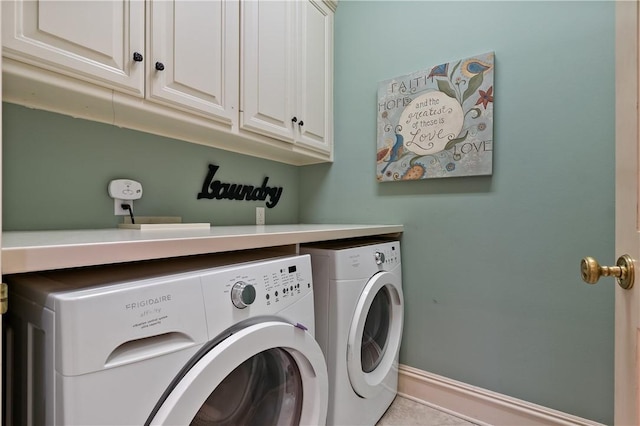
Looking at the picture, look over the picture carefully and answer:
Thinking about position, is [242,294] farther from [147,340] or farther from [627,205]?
[627,205]

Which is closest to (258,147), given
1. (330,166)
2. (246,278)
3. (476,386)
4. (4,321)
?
(330,166)

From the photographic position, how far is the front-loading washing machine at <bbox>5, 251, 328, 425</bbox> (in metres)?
0.53

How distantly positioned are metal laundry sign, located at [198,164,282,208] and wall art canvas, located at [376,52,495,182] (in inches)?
26.5

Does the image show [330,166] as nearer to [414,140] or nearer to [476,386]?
[414,140]

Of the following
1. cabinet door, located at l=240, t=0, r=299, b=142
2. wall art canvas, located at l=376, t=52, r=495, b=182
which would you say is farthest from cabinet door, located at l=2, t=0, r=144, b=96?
wall art canvas, located at l=376, t=52, r=495, b=182

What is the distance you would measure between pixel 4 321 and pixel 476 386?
1792 millimetres

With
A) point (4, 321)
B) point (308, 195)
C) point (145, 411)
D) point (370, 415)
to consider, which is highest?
point (308, 195)

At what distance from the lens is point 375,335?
1.57m

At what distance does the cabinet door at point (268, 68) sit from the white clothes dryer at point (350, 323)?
0.65m

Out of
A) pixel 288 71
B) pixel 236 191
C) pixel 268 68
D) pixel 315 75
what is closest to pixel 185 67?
pixel 268 68

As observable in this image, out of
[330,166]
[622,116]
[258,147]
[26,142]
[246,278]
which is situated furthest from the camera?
[330,166]

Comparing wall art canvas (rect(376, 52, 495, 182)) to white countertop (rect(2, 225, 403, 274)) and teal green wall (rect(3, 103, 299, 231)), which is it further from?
white countertop (rect(2, 225, 403, 274))

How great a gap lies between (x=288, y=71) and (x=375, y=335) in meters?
1.39

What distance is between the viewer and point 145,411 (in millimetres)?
593
